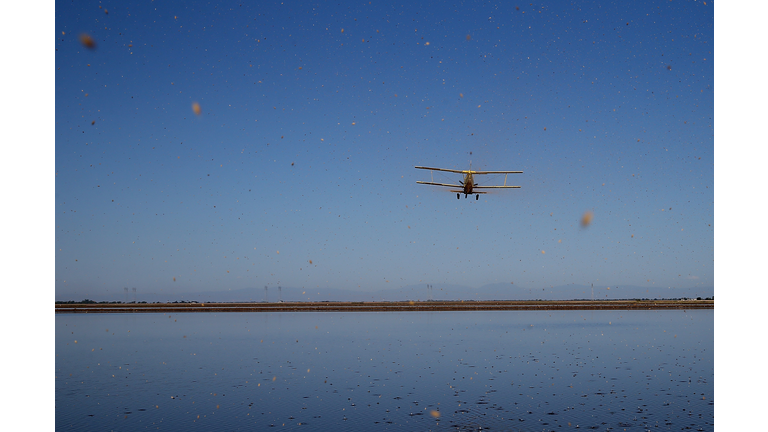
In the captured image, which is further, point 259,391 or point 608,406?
point 259,391

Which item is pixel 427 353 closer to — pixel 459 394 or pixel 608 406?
pixel 459 394

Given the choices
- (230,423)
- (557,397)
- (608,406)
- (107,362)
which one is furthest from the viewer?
(107,362)

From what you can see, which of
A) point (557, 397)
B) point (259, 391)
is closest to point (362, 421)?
point (259, 391)
